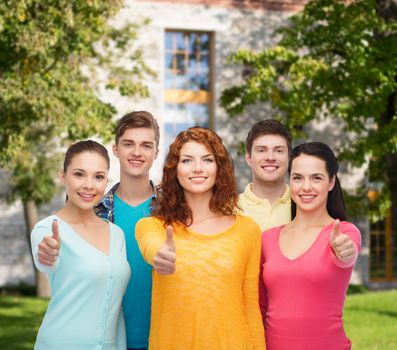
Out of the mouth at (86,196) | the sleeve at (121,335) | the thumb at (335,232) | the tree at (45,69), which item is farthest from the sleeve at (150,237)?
the tree at (45,69)

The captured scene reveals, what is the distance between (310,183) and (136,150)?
1.10m

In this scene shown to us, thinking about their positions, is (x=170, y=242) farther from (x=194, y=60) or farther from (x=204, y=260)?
(x=194, y=60)

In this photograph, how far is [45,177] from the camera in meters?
18.7

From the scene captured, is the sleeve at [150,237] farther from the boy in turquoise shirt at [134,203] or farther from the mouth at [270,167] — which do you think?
the mouth at [270,167]

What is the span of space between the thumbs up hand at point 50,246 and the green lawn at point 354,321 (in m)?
9.66

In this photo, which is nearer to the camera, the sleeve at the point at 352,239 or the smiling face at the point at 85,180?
the sleeve at the point at 352,239

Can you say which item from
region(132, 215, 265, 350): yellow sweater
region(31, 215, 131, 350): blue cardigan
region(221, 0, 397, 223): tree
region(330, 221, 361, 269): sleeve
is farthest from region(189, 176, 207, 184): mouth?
region(221, 0, 397, 223): tree

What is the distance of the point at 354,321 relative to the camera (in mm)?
15344

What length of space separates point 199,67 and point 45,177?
22.8 ft

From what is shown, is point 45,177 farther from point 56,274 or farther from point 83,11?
point 56,274

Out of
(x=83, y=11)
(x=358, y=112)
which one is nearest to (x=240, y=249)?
(x=83, y=11)

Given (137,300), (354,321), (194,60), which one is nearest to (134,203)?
(137,300)

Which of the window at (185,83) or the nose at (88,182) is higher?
the window at (185,83)

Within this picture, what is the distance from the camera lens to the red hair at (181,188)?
12.4ft
